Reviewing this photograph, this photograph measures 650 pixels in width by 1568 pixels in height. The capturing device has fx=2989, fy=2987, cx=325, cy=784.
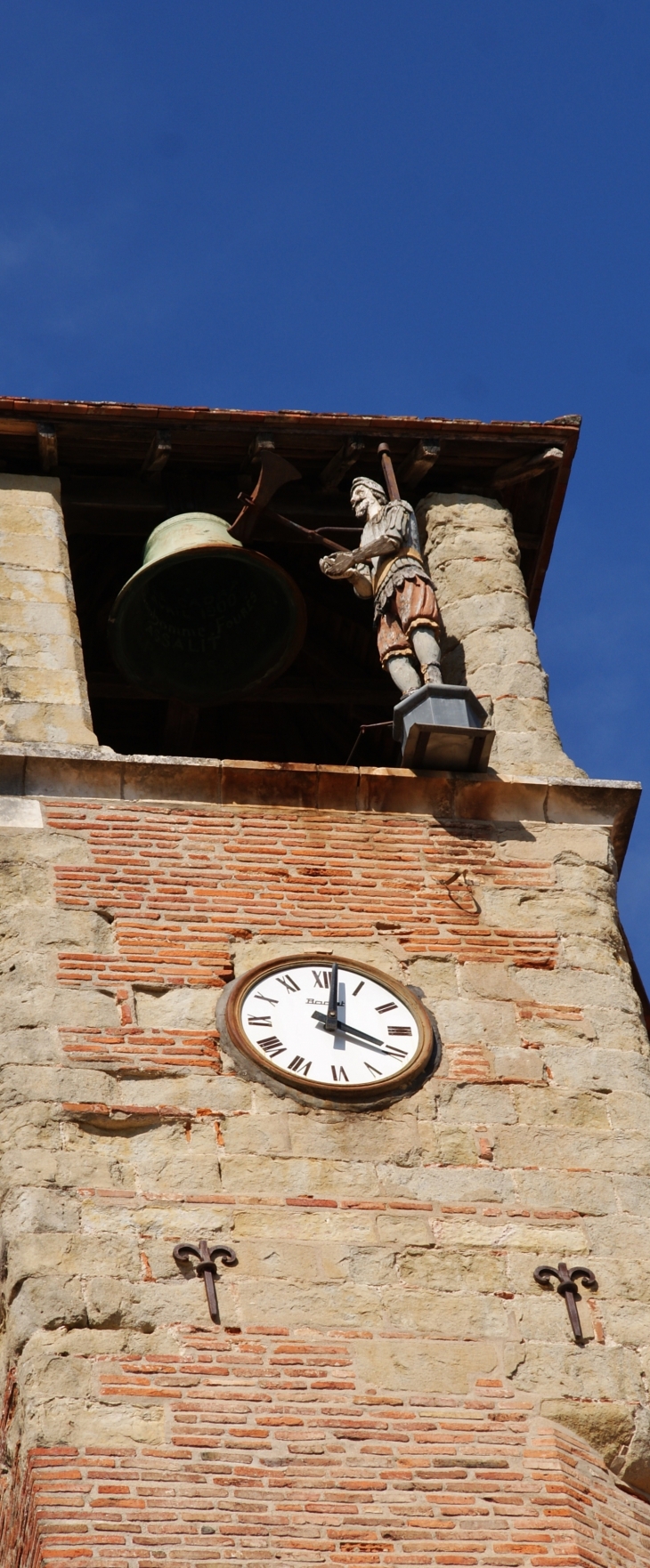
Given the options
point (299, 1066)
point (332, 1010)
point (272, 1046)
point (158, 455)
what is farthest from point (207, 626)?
point (299, 1066)

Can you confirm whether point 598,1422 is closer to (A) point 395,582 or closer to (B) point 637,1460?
(B) point 637,1460

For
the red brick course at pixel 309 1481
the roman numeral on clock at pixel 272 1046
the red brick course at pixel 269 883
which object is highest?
the red brick course at pixel 269 883

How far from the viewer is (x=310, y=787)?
12.7 metres

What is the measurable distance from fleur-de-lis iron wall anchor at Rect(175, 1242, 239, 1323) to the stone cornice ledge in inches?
102

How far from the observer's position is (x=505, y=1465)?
391 inches

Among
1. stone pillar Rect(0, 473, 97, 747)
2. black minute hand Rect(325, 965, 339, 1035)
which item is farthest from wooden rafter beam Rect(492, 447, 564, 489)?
black minute hand Rect(325, 965, 339, 1035)

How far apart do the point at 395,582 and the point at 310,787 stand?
150 cm

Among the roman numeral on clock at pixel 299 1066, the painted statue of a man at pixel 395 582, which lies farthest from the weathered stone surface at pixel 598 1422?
the painted statue of a man at pixel 395 582

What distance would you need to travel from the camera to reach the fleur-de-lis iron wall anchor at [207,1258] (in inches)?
405

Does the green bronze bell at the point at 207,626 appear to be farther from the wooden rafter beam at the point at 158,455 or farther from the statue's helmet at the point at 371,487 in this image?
the statue's helmet at the point at 371,487

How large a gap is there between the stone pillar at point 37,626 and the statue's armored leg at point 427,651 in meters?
1.51

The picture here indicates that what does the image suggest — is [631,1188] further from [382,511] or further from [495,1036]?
[382,511]

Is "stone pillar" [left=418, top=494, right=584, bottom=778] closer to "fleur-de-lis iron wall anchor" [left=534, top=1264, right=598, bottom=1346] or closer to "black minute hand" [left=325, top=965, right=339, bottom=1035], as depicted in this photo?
"black minute hand" [left=325, top=965, right=339, bottom=1035]

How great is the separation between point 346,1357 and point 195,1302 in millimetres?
551
